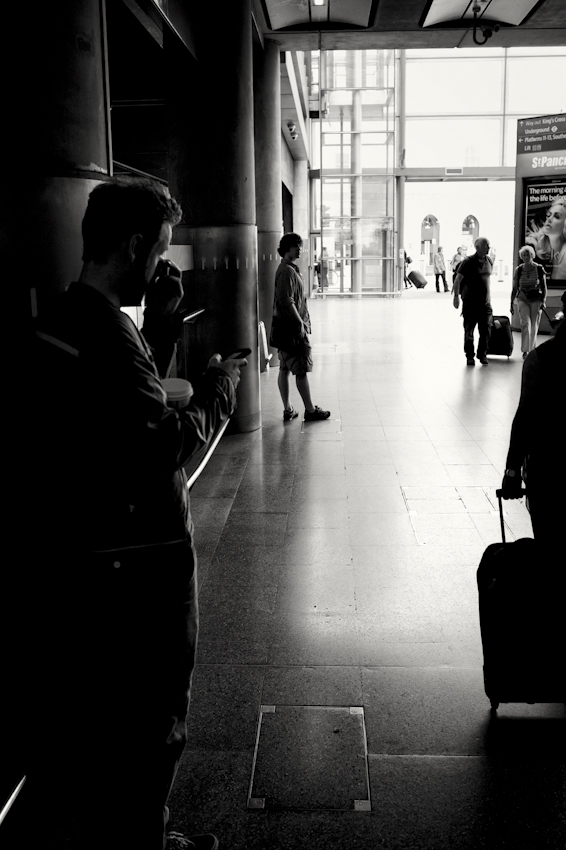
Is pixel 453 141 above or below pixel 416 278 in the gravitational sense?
above

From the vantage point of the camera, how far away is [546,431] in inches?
106

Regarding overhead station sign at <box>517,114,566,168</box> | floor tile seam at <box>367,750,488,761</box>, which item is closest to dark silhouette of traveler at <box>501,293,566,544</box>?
floor tile seam at <box>367,750,488,761</box>

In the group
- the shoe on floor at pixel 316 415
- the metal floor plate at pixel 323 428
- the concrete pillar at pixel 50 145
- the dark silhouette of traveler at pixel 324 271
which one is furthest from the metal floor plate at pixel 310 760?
the dark silhouette of traveler at pixel 324 271

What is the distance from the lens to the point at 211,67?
24.2ft

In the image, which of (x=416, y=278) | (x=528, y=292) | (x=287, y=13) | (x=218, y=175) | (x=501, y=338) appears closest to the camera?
(x=218, y=175)

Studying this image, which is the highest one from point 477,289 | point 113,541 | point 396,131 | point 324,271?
point 396,131

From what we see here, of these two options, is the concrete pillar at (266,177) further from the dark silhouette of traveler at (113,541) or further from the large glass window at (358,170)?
the large glass window at (358,170)

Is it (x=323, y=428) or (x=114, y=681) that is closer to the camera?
(x=114, y=681)

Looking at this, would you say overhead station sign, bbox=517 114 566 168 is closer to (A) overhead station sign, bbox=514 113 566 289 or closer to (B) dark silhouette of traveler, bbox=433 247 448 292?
(A) overhead station sign, bbox=514 113 566 289

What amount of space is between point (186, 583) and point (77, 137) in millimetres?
1613

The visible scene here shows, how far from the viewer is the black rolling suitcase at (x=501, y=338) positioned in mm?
13062

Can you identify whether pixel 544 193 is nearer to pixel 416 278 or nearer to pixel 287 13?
pixel 287 13

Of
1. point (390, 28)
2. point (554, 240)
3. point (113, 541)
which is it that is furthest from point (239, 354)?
point (554, 240)

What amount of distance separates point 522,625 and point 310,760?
2.80 feet
